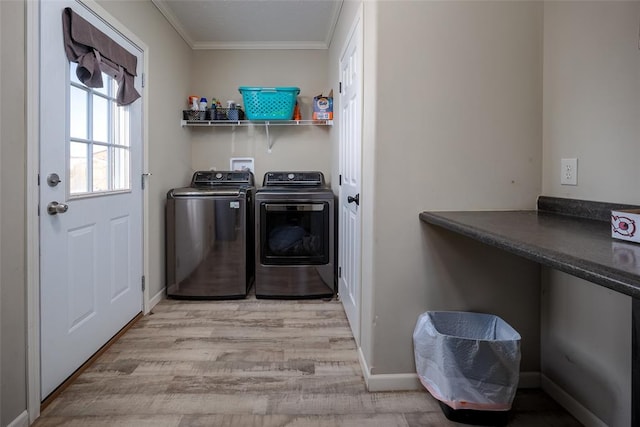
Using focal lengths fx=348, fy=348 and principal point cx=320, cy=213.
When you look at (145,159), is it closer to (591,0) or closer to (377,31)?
(377,31)

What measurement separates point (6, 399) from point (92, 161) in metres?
1.19

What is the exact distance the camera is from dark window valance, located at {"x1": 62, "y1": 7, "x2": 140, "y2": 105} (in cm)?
171

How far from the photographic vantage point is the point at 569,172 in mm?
1506

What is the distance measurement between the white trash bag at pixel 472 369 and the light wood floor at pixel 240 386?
15 cm

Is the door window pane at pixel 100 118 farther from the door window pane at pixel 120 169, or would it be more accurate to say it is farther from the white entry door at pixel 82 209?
the door window pane at pixel 120 169

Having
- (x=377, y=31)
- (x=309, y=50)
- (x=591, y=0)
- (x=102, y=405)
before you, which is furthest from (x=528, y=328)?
(x=309, y=50)

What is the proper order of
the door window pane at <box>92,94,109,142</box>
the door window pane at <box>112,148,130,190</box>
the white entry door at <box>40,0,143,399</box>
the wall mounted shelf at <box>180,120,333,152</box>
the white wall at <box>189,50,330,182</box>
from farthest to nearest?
the white wall at <box>189,50,330,182</box> < the wall mounted shelf at <box>180,120,333,152</box> < the door window pane at <box>112,148,130,190</box> < the door window pane at <box>92,94,109,142</box> < the white entry door at <box>40,0,143,399</box>

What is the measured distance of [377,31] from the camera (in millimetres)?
1583

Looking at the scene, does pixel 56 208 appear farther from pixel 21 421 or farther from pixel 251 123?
pixel 251 123

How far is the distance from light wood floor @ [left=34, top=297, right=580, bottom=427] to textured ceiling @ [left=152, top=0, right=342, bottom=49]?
96.6 inches

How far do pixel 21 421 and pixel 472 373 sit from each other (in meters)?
1.83

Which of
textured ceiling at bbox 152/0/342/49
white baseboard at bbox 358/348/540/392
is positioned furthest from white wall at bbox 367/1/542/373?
textured ceiling at bbox 152/0/342/49

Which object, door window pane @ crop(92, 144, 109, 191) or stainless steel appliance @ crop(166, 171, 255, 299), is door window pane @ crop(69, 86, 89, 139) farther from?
stainless steel appliance @ crop(166, 171, 255, 299)

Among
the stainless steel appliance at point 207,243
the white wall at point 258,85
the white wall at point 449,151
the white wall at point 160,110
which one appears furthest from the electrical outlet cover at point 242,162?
the white wall at point 449,151
